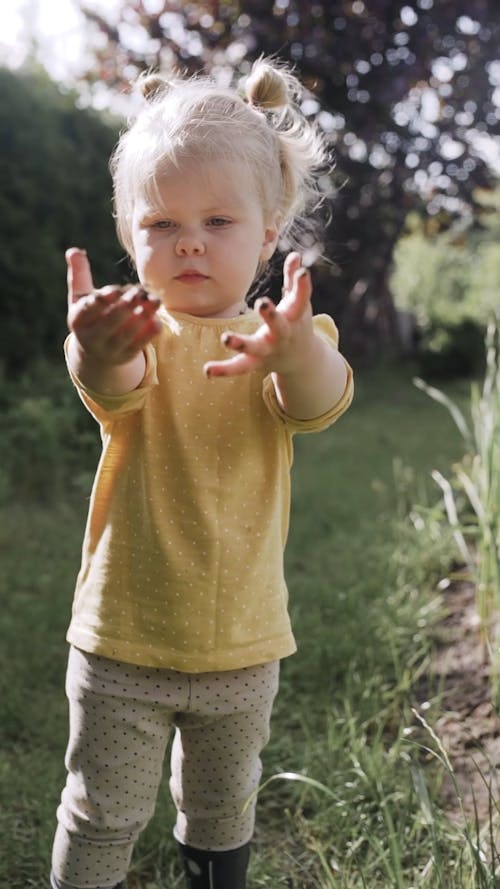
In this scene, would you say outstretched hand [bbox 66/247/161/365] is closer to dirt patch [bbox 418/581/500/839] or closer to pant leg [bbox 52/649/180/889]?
pant leg [bbox 52/649/180/889]

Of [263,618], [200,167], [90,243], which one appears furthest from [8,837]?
[90,243]

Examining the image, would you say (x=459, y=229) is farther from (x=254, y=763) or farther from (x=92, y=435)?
(x=254, y=763)

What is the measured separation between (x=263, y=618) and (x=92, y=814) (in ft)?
1.22

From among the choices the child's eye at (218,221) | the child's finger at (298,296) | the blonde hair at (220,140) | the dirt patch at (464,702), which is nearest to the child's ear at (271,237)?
the blonde hair at (220,140)

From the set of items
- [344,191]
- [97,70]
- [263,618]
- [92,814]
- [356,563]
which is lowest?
[356,563]

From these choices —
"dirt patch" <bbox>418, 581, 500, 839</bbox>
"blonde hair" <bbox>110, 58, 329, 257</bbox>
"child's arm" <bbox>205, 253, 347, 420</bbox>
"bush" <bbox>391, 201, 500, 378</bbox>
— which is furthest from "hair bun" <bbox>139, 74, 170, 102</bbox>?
"bush" <bbox>391, 201, 500, 378</bbox>

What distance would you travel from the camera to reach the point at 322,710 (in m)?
2.43

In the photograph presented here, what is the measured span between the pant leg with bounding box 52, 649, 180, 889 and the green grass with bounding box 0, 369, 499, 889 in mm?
305

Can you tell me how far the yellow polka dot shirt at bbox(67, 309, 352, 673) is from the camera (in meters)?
1.37

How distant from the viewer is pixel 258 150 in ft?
4.63

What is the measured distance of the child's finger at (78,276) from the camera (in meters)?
1.18

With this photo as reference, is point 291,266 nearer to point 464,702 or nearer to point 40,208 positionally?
point 464,702

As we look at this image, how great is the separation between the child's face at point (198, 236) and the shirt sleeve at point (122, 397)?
10 cm

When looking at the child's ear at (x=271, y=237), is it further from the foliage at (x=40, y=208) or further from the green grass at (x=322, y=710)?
the foliage at (x=40, y=208)
